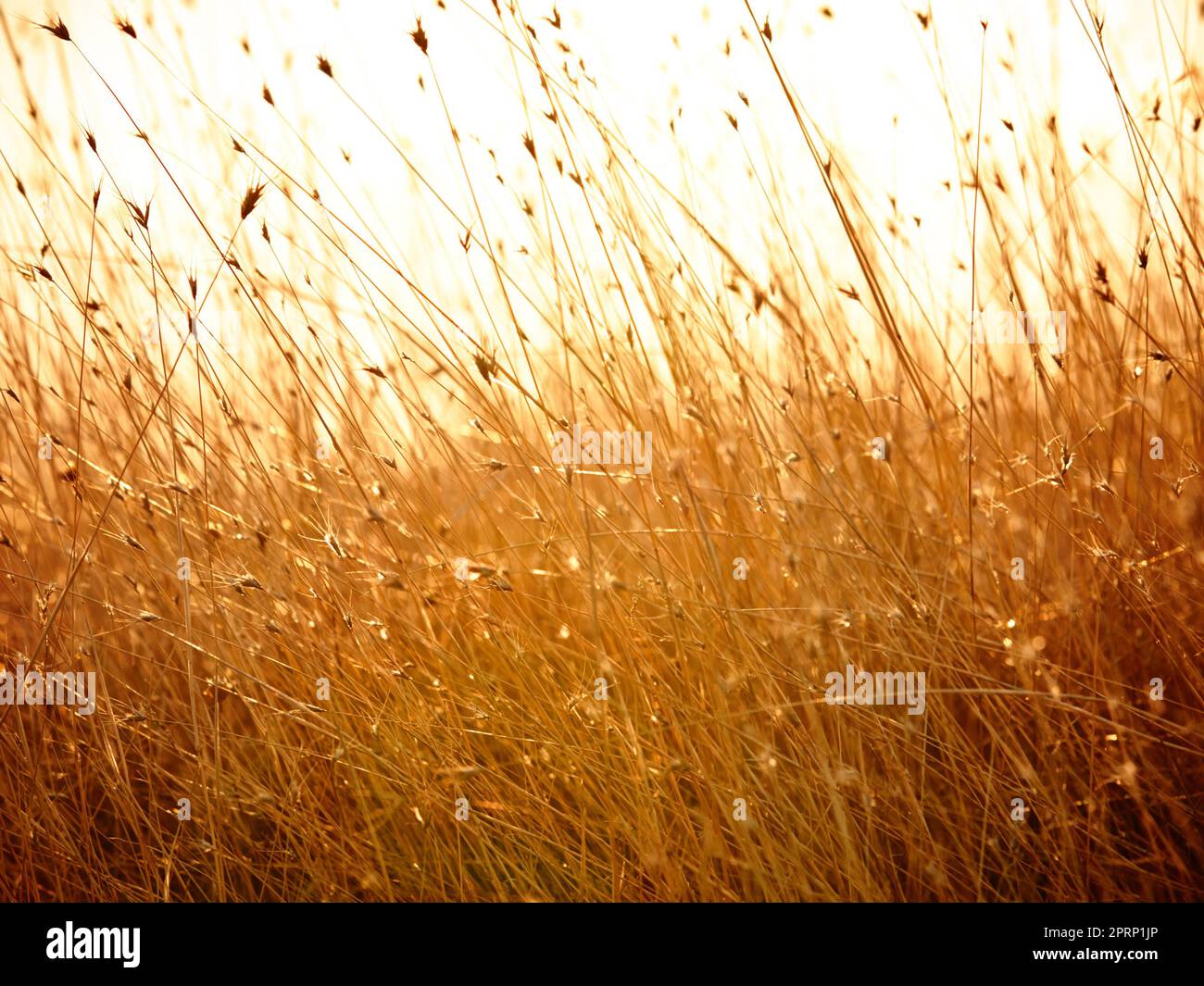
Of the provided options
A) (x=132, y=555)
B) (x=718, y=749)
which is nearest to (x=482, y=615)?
(x=718, y=749)

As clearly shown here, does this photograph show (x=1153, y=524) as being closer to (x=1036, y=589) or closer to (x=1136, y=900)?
(x=1036, y=589)

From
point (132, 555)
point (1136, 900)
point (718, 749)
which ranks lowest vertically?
point (1136, 900)

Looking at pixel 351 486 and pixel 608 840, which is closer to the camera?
pixel 608 840

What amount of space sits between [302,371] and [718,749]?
→ 0.96 metres

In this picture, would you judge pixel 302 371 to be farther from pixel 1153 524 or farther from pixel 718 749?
pixel 1153 524

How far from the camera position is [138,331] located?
1.52m

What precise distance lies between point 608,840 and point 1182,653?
785 mm

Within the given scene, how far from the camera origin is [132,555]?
1542mm
